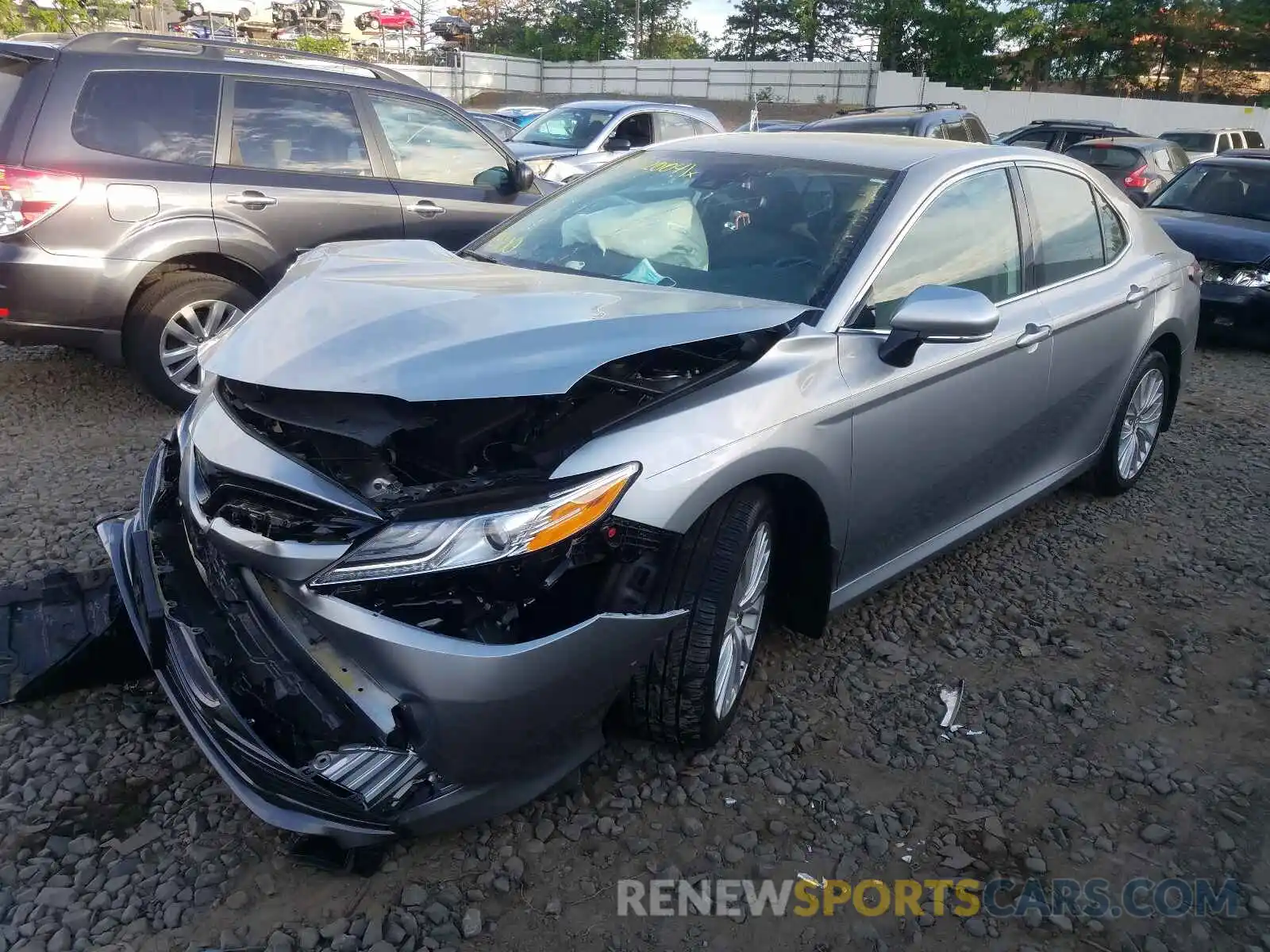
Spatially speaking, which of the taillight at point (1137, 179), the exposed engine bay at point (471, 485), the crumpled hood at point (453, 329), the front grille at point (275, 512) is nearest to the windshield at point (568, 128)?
the taillight at point (1137, 179)

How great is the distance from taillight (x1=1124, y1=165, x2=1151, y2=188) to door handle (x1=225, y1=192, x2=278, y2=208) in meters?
11.9

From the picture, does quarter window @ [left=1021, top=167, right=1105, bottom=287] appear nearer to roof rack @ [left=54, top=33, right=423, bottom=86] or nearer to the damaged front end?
the damaged front end

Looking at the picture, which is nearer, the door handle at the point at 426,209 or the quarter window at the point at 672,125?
Answer: the door handle at the point at 426,209

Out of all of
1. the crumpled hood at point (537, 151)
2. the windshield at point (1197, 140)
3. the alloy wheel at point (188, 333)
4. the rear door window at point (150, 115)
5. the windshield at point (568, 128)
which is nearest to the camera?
the rear door window at point (150, 115)

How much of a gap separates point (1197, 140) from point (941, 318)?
2193cm

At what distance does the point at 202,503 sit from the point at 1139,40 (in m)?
50.6

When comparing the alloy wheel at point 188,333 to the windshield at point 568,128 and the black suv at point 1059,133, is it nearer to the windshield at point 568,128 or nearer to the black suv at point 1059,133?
the windshield at point 568,128

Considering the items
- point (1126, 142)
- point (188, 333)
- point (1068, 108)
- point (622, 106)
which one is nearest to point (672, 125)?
point (622, 106)

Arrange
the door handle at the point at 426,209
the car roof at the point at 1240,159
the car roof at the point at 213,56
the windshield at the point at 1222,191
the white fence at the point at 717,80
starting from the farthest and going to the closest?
1. the white fence at the point at 717,80
2. the car roof at the point at 1240,159
3. the windshield at the point at 1222,191
4. the door handle at the point at 426,209
5. the car roof at the point at 213,56

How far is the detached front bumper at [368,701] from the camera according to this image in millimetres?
2256

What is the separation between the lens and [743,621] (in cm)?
306

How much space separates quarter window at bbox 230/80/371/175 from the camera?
5.85m

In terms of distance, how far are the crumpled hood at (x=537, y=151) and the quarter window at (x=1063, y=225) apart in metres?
7.27

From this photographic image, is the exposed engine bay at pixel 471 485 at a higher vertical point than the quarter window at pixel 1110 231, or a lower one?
lower
